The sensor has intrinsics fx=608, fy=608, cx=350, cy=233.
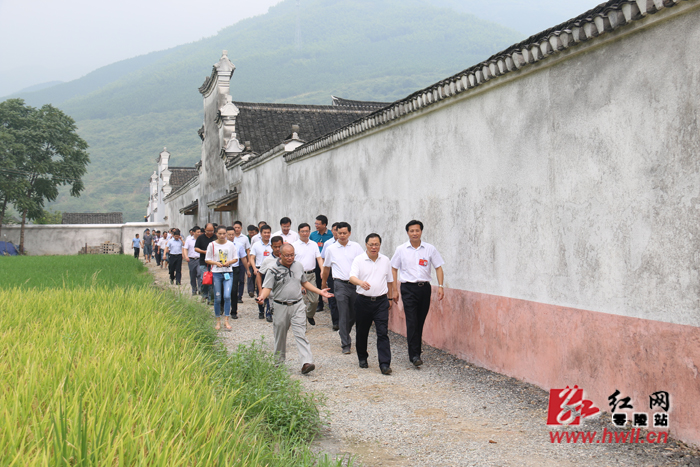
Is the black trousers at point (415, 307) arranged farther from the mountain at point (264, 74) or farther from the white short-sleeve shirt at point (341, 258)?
the mountain at point (264, 74)

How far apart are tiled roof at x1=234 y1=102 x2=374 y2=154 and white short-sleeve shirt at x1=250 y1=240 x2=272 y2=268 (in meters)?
12.6

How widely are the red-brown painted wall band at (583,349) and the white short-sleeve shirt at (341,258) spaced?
150 cm

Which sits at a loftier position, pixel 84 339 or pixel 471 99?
pixel 471 99

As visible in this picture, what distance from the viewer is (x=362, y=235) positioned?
10750mm

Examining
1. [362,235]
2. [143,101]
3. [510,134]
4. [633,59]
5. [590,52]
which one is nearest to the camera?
[633,59]

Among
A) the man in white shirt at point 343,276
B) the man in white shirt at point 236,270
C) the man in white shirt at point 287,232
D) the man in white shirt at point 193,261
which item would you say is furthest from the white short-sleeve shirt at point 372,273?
the man in white shirt at point 193,261

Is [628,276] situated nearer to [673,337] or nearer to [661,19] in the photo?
[673,337]

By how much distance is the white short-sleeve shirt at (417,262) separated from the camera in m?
7.21

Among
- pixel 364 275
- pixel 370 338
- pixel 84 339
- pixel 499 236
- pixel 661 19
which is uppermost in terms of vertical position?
pixel 661 19

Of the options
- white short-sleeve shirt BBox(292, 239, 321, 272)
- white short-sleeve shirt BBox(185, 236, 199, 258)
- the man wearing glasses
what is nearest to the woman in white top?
white short-sleeve shirt BBox(292, 239, 321, 272)

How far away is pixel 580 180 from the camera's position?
5359 mm

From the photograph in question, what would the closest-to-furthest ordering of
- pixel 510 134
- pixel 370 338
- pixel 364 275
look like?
pixel 510 134 → pixel 364 275 → pixel 370 338

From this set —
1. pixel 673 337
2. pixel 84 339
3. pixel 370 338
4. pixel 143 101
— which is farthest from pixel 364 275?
pixel 143 101

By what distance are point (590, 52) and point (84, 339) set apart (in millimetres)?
5107
